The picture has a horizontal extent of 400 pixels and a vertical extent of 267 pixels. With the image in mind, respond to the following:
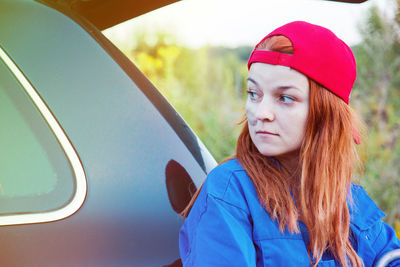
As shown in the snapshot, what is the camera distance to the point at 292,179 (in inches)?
54.2

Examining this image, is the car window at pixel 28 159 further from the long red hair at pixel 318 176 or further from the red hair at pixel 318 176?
the red hair at pixel 318 176

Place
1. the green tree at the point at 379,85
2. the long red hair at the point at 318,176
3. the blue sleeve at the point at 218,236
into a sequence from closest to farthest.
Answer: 1. the blue sleeve at the point at 218,236
2. the long red hair at the point at 318,176
3. the green tree at the point at 379,85

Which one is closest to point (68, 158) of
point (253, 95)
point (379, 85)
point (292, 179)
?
point (253, 95)

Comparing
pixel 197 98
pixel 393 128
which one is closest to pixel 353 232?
pixel 393 128

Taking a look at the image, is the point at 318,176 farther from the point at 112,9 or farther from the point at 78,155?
the point at 112,9

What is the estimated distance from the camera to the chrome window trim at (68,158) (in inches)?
45.5

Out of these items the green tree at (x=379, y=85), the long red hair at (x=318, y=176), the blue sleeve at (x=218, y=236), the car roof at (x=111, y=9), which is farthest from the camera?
the green tree at (x=379, y=85)

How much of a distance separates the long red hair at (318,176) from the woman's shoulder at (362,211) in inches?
1.4

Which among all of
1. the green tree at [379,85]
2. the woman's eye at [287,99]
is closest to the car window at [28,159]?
the woman's eye at [287,99]

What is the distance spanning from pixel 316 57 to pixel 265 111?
21 cm

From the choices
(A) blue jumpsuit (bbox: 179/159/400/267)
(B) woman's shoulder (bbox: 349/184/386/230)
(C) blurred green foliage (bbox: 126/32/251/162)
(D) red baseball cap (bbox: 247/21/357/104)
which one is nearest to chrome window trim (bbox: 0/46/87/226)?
(A) blue jumpsuit (bbox: 179/159/400/267)

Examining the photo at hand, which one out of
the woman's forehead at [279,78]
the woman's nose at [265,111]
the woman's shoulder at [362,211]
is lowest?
the woman's shoulder at [362,211]

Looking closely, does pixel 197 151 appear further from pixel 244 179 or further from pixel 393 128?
pixel 393 128

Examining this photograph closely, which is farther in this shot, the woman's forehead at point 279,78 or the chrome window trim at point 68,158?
the woman's forehead at point 279,78
